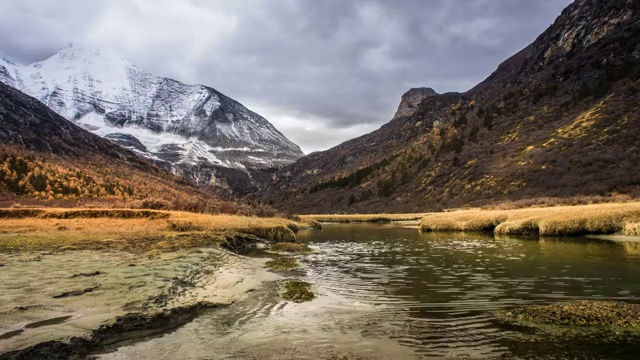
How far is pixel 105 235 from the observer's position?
30734mm

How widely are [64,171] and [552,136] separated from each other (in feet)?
403

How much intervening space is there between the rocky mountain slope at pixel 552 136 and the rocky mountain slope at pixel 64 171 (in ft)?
224

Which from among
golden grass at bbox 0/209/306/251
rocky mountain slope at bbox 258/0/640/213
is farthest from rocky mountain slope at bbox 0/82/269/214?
rocky mountain slope at bbox 258/0/640/213

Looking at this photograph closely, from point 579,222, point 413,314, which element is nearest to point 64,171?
point 413,314

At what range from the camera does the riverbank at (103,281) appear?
10.1 meters

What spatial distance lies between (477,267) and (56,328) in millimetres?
19825

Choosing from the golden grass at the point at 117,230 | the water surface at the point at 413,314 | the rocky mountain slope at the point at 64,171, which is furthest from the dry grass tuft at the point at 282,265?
the rocky mountain slope at the point at 64,171

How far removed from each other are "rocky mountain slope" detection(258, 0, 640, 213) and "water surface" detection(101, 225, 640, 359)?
2588 inches

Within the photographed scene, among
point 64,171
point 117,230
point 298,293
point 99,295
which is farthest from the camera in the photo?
point 64,171

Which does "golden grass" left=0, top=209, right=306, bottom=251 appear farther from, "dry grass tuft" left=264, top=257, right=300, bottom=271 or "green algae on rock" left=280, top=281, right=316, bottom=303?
"green algae on rock" left=280, top=281, right=316, bottom=303

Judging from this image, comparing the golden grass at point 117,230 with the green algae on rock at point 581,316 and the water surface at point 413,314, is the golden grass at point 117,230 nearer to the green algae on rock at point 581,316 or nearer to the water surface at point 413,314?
the water surface at point 413,314

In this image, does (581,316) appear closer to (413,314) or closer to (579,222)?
(413,314)

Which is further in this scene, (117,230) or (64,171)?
(64,171)

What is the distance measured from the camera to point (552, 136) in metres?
111
